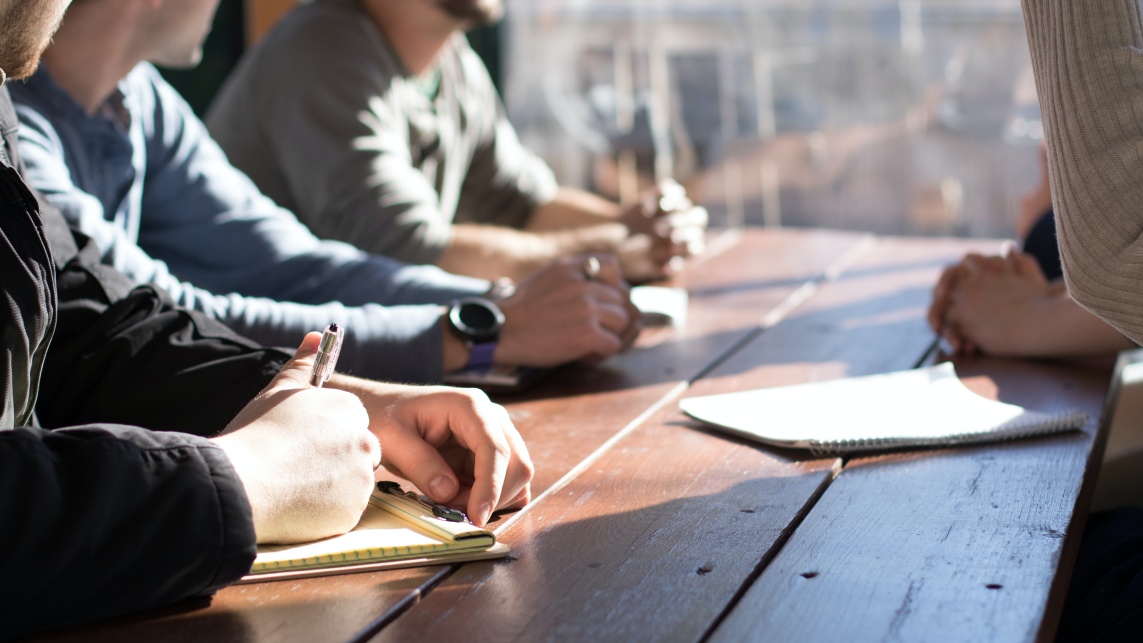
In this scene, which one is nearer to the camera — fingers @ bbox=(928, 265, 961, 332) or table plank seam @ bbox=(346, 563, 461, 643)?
table plank seam @ bbox=(346, 563, 461, 643)

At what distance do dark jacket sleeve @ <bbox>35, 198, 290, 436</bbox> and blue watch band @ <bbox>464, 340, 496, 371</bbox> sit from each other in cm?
32

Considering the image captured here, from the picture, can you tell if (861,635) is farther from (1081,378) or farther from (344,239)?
(344,239)

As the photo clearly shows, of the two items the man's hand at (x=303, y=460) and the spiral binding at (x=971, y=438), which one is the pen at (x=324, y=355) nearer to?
the man's hand at (x=303, y=460)

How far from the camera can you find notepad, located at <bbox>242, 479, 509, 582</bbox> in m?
0.78

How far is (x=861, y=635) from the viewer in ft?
2.24

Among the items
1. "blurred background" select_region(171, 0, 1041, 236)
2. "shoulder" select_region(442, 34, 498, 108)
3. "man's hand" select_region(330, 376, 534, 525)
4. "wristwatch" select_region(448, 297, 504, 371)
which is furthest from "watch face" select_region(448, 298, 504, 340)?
"blurred background" select_region(171, 0, 1041, 236)

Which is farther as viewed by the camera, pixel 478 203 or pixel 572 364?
pixel 478 203

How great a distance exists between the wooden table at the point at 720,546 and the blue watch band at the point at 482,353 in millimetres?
73

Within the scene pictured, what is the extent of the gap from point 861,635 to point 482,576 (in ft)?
0.81

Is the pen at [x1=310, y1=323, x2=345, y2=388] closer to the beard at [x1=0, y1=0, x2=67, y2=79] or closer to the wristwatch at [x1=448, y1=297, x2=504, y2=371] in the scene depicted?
the beard at [x1=0, y1=0, x2=67, y2=79]

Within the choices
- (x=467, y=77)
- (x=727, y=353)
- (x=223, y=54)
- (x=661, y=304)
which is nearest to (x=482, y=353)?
(x=727, y=353)

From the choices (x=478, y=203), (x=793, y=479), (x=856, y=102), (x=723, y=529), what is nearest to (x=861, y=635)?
(x=723, y=529)

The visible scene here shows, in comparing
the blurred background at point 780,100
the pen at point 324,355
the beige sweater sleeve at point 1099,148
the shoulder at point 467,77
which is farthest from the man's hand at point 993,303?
the blurred background at point 780,100

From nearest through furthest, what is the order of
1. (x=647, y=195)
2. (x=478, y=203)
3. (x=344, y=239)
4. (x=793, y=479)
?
(x=793, y=479), (x=344, y=239), (x=647, y=195), (x=478, y=203)
